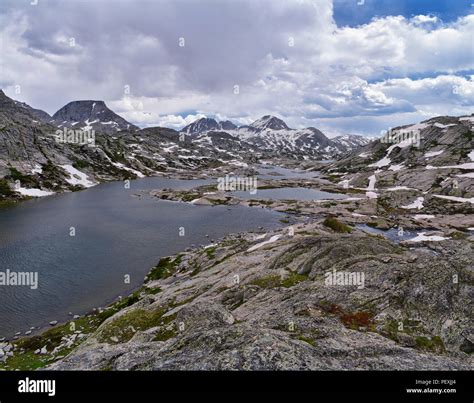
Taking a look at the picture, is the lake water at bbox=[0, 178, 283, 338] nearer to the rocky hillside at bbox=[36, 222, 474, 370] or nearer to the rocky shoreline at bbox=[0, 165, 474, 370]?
the rocky shoreline at bbox=[0, 165, 474, 370]

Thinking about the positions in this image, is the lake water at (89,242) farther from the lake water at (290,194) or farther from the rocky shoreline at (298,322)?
the lake water at (290,194)

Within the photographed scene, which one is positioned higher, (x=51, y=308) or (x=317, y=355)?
(x=317, y=355)

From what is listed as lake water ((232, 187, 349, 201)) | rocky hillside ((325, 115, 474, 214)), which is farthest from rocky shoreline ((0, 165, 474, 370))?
lake water ((232, 187, 349, 201))

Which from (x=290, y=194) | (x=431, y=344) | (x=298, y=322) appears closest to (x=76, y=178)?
(x=290, y=194)
